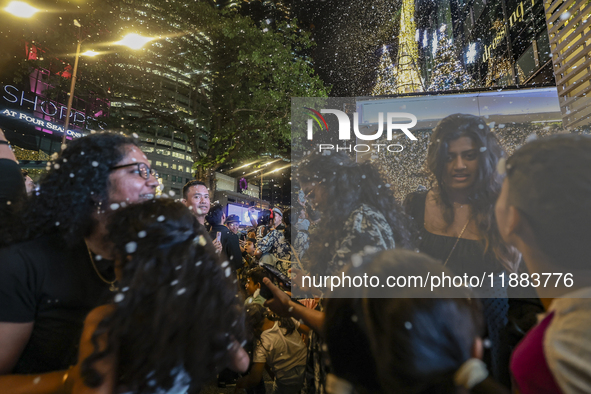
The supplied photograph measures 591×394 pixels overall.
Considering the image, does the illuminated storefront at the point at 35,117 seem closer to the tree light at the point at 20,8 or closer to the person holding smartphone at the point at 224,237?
the tree light at the point at 20,8

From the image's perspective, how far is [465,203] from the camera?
1631 mm

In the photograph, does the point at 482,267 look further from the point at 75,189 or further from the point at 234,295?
the point at 75,189

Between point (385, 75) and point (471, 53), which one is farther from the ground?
point (471, 53)

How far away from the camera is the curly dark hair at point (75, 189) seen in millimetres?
1155

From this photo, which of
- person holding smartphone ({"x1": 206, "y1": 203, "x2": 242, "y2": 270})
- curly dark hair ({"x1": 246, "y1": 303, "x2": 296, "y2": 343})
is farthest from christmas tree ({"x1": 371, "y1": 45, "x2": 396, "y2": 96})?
curly dark hair ({"x1": 246, "y1": 303, "x2": 296, "y2": 343})

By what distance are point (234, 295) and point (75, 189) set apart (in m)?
0.83

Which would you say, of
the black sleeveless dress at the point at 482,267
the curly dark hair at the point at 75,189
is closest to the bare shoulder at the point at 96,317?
the curly dark hair at the point at 75,189

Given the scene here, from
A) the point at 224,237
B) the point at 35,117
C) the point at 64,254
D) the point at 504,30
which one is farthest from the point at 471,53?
the point at 35,117

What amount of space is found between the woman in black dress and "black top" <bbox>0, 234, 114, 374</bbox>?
1674 millimetres

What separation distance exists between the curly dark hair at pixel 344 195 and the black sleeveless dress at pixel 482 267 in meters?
0.13

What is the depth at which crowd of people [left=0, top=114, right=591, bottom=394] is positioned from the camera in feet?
2.57

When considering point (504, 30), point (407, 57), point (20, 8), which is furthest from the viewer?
point (504, 30)

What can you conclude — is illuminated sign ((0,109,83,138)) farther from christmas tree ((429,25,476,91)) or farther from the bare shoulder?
the bare shoulder

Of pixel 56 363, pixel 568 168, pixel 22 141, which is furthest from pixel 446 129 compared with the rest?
pixel 22 141
